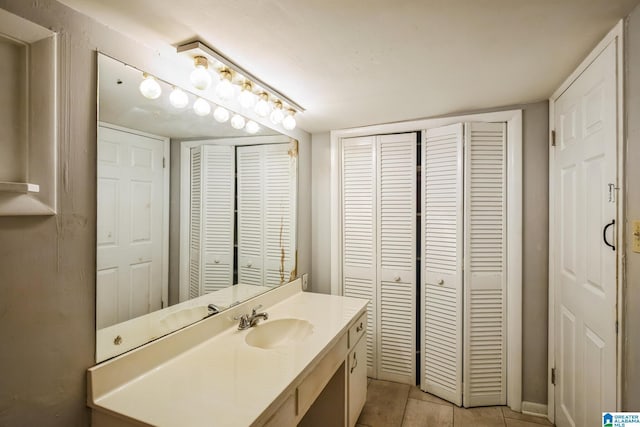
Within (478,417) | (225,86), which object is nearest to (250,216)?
(225,86)

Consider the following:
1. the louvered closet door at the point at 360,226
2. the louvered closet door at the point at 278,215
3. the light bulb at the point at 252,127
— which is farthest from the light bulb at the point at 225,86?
the louvered closet door at the point at 360,226

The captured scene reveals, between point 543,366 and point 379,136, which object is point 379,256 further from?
point 543,366

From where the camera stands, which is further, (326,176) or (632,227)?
(326,176)

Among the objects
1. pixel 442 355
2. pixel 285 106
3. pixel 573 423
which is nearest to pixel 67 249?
pixel 285 106

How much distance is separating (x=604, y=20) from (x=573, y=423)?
1908mm

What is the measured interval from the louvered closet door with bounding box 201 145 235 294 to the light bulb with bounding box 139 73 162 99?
349 millimetres

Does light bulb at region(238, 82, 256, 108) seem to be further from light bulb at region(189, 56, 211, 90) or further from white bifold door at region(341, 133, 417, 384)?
white bifold door at region(341, 133, 417, 384)

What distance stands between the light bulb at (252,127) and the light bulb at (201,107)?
335 mm

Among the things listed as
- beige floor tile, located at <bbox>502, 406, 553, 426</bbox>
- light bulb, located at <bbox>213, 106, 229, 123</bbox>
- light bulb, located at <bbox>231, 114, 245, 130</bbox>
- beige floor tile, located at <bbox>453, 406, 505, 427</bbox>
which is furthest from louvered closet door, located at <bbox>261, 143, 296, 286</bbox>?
beige floor tile, located at <bbox>502, 406, 553, 426</bbox>

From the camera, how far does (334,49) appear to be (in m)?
1.32

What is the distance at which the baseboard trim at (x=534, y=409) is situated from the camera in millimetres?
2010

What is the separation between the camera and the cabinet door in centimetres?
182

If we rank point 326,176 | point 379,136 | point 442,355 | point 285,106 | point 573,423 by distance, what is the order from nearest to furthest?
point 573,423, point 285,106, point 442,355, point 379,136, point 326,176

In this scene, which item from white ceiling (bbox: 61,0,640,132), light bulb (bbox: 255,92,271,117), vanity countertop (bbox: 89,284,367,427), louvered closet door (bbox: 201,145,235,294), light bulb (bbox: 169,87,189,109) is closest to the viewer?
vanity countertop (bbox: 89,284,367,427)
